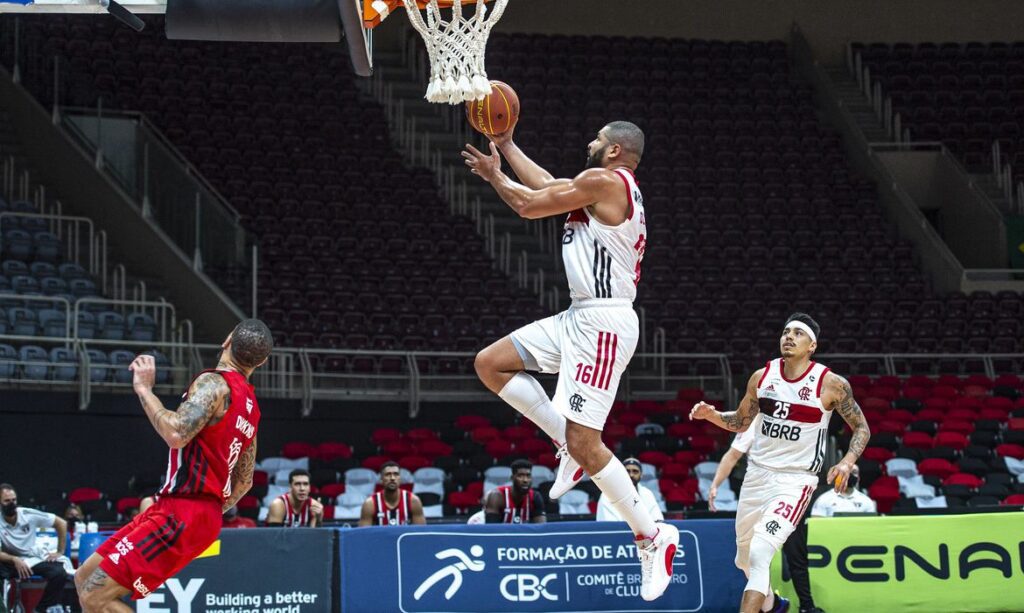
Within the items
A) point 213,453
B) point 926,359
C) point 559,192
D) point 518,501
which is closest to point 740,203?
point 926,359

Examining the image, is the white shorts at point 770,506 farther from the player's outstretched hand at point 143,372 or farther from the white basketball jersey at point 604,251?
the player's outstretched hand at point 143,372

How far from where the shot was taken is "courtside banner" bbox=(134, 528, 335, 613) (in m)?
12.0

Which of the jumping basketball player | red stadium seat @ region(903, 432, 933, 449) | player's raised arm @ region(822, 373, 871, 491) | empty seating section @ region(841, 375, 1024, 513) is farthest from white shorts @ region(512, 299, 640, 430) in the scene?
red stadium seat @ region(903, 432, 933, 449)

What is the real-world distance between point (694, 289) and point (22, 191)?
11732 millimetres

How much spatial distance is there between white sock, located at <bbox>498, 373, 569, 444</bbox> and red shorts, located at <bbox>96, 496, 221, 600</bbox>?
A: 184 centimetres

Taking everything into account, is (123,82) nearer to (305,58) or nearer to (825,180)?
(305,58)

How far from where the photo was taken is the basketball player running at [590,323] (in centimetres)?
789

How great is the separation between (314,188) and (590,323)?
18.2 metres

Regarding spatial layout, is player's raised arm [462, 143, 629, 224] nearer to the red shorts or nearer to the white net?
the white net

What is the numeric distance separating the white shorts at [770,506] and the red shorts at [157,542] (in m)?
4.73

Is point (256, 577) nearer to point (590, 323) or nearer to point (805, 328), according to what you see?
point (805, 328)

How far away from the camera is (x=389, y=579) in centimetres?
1229

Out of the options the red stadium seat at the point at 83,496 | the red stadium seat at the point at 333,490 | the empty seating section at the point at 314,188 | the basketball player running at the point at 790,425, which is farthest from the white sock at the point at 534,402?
the empty seating section at the point at 314,188

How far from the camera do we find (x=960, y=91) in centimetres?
3141
